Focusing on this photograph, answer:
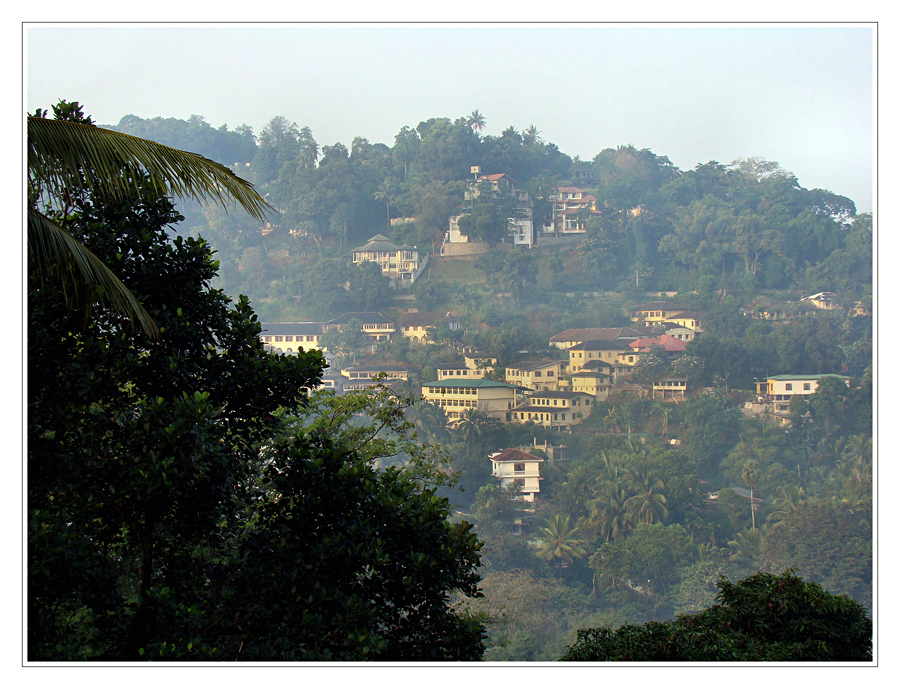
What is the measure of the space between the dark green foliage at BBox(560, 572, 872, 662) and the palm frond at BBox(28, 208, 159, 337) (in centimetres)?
201

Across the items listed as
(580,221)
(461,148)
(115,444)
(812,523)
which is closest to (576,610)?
(812,523)

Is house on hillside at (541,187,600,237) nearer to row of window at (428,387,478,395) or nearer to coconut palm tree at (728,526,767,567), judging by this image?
row of window at (428,387,478,395)

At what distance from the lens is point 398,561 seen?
9.35 feet

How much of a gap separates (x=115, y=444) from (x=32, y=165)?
94 cm

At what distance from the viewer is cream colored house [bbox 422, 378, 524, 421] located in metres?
36.5

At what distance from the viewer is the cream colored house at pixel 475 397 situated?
1437 inches

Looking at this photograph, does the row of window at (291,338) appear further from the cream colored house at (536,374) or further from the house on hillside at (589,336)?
the house on hillside at (589,336)

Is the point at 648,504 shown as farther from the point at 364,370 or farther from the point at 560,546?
the point at 364,370

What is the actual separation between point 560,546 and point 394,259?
25.0 metres

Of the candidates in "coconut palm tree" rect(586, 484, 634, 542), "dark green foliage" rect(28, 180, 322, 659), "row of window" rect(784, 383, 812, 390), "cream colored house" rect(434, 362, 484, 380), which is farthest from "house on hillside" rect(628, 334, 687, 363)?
"dark green foliage" rect(28, 180, 322, 659)

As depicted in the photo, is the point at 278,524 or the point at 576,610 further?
the point at 576,610

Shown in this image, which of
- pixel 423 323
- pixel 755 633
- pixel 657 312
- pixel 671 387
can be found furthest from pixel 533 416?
pixel 755 633

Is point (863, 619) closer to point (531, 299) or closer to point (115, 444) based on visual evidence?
point (115, 444)

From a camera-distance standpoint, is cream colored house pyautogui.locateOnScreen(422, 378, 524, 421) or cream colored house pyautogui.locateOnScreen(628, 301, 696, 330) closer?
cream colored house pyautogui.locateOnScreen(422, 378, 524, 421)
